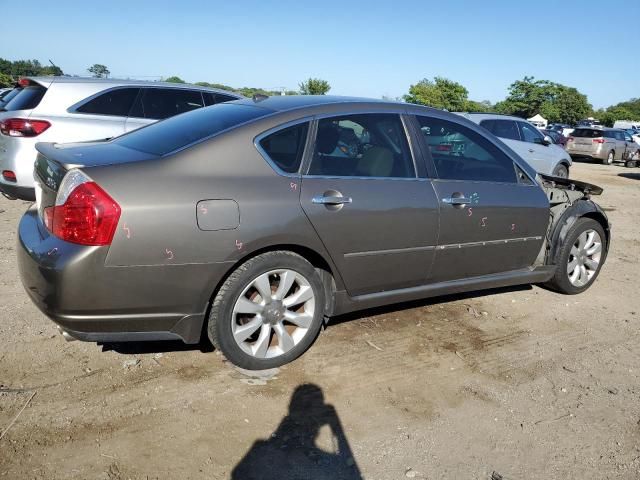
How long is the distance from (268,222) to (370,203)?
29.2 inches

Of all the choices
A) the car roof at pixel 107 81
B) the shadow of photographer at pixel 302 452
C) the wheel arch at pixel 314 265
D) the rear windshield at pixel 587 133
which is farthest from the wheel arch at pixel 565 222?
the rear windshield at pixel 587 133

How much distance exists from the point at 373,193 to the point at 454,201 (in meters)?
0.71

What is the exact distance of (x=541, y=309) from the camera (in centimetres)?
469

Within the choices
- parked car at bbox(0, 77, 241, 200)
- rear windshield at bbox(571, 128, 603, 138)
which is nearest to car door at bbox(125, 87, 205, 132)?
parked car at bbox(0, 77, 241, 200)

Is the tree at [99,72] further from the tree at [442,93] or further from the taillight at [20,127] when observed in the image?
the tree at [442,93]

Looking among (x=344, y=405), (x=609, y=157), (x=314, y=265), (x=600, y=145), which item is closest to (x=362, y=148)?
(x=314, y=265)

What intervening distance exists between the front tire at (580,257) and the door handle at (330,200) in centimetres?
239

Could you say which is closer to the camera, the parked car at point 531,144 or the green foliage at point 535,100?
the parked car at point 531,144

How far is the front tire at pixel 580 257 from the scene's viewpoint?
473cm

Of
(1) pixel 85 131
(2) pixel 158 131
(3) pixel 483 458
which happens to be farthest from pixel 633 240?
(1) pixel 85 131

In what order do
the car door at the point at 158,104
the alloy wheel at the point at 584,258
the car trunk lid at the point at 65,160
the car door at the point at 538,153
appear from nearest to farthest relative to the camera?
1. the car trunk lid at the point at 65,160
2. the alloy wheel at the point at 584,258
3. the car door at the point at 158,104
4. the car door at the point at 538,153

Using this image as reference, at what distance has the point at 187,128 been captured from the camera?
342cm

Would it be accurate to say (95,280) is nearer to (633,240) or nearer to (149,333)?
(149,333)

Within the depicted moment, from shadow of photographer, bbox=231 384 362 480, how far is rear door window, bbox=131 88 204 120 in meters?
5.11
